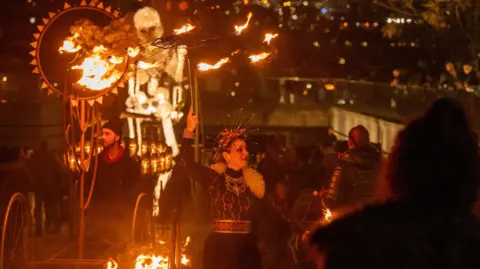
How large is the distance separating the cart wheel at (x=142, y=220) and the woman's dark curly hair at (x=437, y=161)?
5.66m

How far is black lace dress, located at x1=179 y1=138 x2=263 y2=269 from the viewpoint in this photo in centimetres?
716

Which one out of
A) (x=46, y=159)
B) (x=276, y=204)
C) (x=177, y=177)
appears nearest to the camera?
(x=177, y=177)

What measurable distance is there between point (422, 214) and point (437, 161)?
0.19m

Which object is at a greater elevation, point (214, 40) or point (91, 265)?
point (214, 40)

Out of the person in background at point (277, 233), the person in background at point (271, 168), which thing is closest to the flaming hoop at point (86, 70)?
the person in background at point (277, 233)

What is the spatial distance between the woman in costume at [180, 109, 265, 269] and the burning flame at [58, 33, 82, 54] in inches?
62.5

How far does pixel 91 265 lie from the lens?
26.8 feet

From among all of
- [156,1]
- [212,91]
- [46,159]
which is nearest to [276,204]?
[156,1]

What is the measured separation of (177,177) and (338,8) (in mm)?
27411

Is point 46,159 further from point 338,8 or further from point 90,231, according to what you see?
point 338,8

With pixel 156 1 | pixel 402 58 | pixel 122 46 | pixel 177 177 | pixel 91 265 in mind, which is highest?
pixel 402 58

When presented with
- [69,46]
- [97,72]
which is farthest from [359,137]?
[69,46]

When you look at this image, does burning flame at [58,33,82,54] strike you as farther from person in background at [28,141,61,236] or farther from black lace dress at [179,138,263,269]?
person in background at [28,141,61,236]

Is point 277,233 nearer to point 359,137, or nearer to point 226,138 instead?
point 359,137
